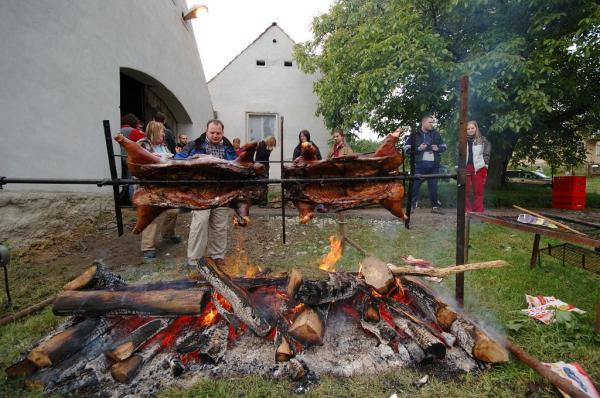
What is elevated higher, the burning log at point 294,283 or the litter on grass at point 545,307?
the burning log at point 294,283

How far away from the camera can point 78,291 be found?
8.16ft

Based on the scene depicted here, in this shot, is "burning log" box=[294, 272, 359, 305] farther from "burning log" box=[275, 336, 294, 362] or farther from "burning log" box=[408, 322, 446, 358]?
"burning log" box=[408, 322, 446, 358]

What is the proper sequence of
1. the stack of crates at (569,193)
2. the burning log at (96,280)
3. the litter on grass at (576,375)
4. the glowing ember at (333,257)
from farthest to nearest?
the stack of crates at (569,193), the glowing ember at (333,257), the burning log at (96,280), the litter on grass at (576,375)

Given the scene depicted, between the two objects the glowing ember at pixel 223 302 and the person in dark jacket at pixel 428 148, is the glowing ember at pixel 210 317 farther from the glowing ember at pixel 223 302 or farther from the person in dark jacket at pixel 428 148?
the person in dark jacket at pixel 428 148

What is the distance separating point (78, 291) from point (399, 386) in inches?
103

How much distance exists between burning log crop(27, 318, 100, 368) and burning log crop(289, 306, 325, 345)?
163cm

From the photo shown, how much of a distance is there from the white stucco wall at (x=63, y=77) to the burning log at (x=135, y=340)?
3.76 m

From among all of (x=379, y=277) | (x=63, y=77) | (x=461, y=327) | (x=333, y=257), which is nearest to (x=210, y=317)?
(x=379, y=277)

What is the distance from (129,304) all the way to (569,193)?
37.5 feet

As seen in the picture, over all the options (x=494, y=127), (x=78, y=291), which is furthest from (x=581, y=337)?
(x=494, y=127)

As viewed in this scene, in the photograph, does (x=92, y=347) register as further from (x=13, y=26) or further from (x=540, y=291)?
(x=13, y=26)

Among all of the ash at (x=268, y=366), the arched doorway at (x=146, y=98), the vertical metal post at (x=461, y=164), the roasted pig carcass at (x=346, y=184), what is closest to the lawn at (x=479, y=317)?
the ash at (x=268, y=366)

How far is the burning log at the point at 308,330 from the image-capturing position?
7.21ft

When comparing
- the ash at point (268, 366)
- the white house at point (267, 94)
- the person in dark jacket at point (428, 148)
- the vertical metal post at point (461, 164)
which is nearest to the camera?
the ash at point (268, 366)
